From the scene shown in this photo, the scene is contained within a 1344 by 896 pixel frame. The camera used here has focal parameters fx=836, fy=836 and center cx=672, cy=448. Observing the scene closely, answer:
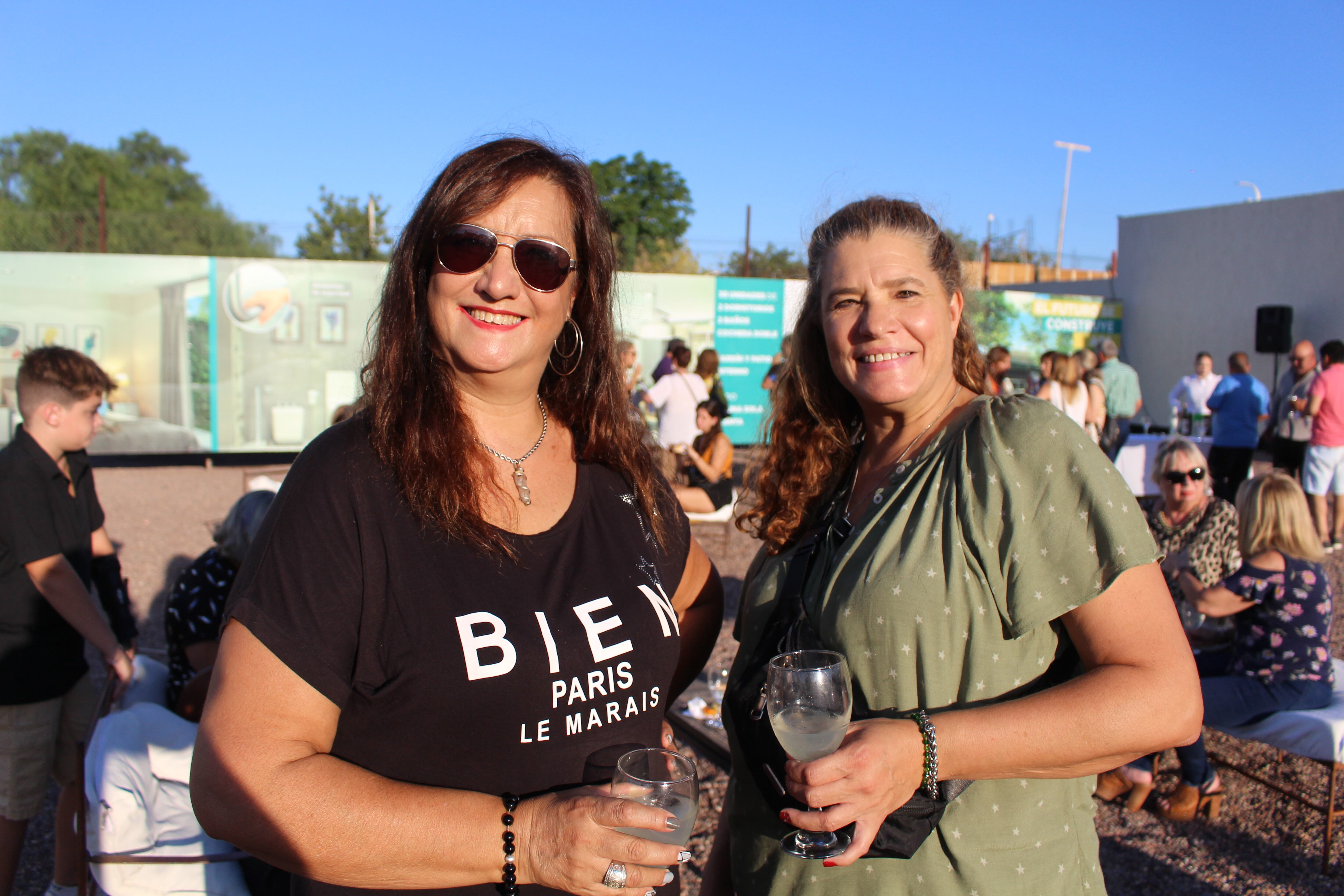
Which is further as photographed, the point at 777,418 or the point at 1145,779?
the point at 1145,779

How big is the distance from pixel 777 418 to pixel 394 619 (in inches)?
50.0

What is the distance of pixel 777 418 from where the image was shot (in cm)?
232

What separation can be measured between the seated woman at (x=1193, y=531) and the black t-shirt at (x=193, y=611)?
4.46 metres

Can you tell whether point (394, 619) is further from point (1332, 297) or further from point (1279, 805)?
point (1332, 297)

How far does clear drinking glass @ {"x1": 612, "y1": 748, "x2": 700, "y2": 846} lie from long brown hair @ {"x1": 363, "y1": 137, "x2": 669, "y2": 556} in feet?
1.43

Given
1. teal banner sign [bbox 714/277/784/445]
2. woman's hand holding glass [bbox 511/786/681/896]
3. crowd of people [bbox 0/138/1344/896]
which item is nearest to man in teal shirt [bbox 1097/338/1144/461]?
teal banner sign [bbox 714/277/784/445]

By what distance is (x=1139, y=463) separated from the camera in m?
9.30

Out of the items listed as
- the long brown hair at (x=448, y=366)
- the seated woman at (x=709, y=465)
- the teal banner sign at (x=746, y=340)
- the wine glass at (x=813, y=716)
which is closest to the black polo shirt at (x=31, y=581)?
the long brown hair at (x=448, y=366)

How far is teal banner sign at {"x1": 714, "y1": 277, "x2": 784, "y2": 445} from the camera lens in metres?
14.8

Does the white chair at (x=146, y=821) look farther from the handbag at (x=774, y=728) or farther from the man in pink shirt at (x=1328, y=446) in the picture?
the man in pink shirt at (x=1328, y=446)

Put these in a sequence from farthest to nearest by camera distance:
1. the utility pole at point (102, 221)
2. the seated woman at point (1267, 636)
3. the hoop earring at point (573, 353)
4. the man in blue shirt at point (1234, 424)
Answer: the utility pole at point (102, 221) < the man in blue shirt at point (1234, 424) < the seated woman at point (1267, 636) < the hoop earring at point (573, 353)

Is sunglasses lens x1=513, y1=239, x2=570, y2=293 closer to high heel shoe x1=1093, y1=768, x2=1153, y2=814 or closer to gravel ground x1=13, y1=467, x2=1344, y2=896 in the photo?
gravel ground x1=13, y1=467, x2=1344, y2=896

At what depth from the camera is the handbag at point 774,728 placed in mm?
1449

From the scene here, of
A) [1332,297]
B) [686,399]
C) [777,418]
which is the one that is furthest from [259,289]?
[1332,297]
